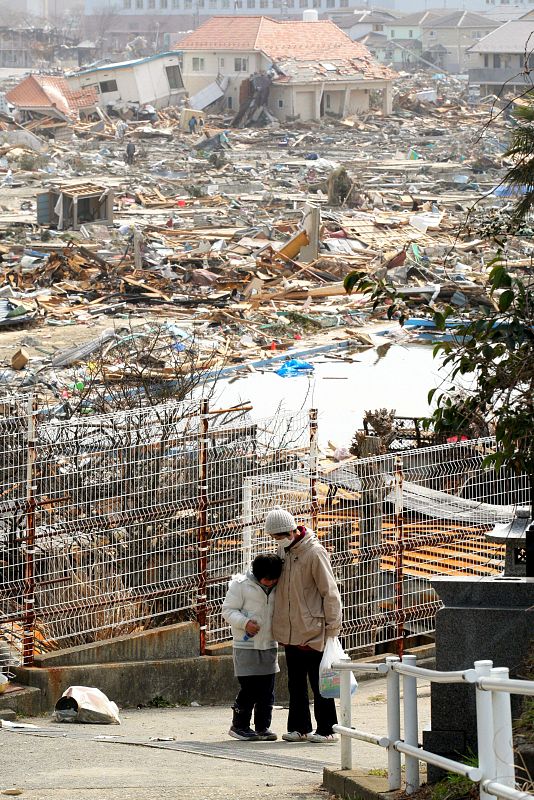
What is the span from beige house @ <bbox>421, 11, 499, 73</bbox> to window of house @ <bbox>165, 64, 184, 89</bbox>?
52.4 m

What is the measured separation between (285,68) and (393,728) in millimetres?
84790

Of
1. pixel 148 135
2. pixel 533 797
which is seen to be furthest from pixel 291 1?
pixel 533 797

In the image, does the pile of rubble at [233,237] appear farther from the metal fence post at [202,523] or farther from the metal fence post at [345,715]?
the metal fence post at [345,715]

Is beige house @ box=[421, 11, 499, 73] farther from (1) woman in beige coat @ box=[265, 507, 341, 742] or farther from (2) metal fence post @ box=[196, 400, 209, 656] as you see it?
(1) woman in beige coat @ box=[265, 507, 341, 742]

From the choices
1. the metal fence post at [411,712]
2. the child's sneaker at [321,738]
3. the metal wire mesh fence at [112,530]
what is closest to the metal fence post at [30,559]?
the metal wire mesh fence at [112,530]

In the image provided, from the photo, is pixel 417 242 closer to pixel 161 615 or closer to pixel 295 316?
pixel 295 316

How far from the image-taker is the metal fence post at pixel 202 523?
8820 millimetres

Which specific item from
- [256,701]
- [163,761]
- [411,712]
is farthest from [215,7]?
[411,712]

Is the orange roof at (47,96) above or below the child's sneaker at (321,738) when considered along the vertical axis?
above

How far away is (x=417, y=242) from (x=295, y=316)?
10987 mm

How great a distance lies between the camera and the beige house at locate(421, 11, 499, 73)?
454 ft

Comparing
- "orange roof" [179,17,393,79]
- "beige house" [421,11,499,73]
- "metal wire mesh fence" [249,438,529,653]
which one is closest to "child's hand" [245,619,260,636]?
"metal wire mesh fence" [249,438,529,653]

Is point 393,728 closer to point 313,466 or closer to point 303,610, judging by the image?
point 303,610

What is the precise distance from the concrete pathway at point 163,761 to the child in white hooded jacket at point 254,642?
161mm
